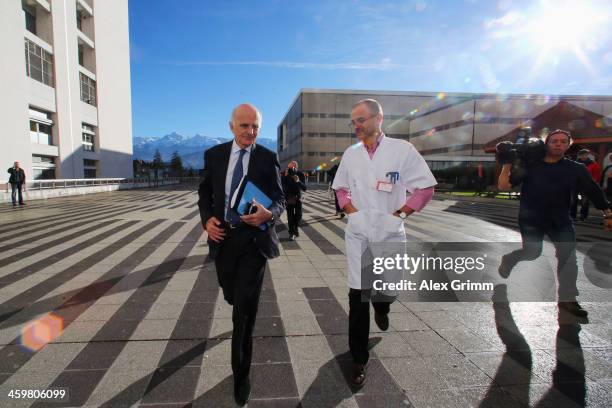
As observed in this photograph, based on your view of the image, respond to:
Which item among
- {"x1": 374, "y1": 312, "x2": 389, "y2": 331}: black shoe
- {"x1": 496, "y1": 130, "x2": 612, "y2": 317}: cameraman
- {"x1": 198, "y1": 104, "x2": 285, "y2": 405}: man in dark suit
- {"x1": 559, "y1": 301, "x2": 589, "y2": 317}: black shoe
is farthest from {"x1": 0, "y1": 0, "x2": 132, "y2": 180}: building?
{"x1": 559, "y1": 301, "x2": 589, "y2": 317}: black shoe

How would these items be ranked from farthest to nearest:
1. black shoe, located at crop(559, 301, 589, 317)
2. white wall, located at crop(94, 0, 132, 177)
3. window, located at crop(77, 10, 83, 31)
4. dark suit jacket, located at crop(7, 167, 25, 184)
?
white wall, located at crop(94, 0, 132, 177)
window, located at crop(77, 10, 83, 31)
dark suit jacket, located at crop(7, 167, 25, 184)
black shoe, located at crop(559, 301, 589, 317)

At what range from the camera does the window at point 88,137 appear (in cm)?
3588

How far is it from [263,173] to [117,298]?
2879 mm

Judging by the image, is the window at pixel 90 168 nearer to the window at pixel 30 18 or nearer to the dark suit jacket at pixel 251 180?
the window at pixel 30 18

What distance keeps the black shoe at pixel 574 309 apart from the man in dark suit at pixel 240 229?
3303mm

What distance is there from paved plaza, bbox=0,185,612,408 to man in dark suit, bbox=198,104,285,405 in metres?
0.38

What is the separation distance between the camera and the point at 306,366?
259cm

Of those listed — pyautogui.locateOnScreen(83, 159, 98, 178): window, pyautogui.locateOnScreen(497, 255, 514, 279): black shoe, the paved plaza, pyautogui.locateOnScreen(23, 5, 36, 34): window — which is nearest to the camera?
the paved plaza

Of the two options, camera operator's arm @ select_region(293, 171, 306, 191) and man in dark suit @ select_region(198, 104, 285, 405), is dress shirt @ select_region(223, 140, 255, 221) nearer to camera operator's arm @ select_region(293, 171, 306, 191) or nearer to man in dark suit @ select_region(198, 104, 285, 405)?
man in dark suit @ select_region(198, 104, 285, 405)

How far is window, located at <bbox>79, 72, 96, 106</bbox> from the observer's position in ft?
117

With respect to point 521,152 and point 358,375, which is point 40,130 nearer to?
point 358,375

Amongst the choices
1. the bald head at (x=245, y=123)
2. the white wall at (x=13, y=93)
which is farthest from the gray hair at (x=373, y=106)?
the white wall at (x=13, y=93)

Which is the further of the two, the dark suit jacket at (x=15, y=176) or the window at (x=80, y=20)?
the window at (x=80, y=20)

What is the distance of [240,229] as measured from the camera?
2264 mm
